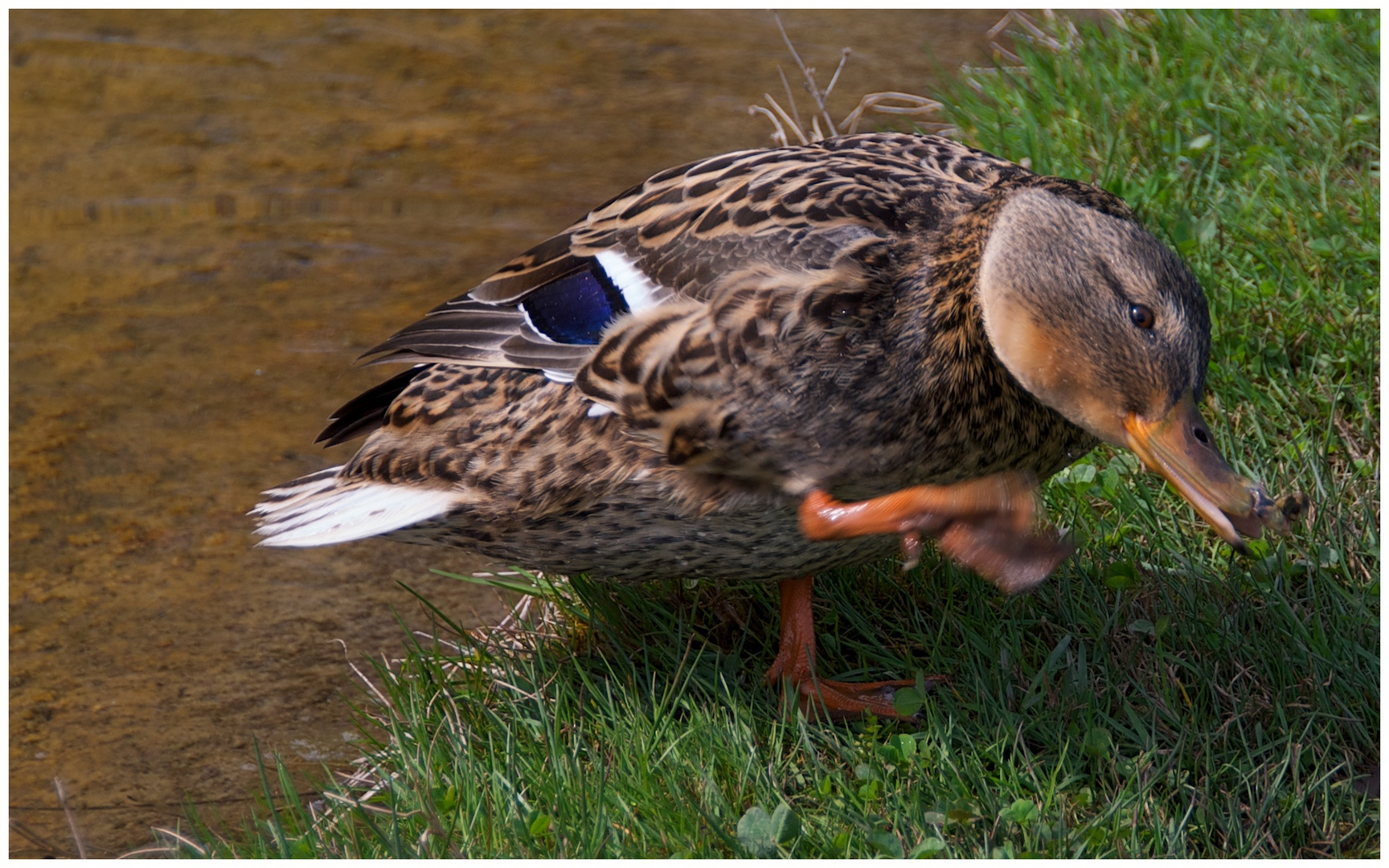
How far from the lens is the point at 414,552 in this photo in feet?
12.9

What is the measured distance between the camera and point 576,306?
9.37 ft

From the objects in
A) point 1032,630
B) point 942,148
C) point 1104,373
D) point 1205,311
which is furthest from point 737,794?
point 942,148

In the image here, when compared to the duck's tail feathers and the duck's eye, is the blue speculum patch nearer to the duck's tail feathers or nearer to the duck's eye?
the duck's tail feathers

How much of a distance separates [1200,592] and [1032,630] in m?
0.39

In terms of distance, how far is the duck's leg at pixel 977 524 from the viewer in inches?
92.9

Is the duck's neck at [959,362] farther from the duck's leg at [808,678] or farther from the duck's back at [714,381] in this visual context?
the duck's leg at [808,678]

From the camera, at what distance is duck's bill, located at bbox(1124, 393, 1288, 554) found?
7.55 ft

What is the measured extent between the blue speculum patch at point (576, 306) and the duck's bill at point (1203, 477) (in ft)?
3.53

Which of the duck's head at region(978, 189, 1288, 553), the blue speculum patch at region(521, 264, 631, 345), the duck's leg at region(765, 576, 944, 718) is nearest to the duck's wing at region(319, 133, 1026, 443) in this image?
the blue speculum patch at region(521, 264, 631, 345)

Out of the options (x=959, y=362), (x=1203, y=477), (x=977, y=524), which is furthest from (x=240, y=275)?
(x=1203, y=477)

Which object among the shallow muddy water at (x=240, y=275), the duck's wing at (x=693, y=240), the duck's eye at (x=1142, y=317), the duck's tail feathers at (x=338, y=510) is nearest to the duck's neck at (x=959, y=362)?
the duck's wing at (x=693, y=240)

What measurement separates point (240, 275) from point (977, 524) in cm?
355

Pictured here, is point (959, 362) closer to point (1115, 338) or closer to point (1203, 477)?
point (1115, 338)

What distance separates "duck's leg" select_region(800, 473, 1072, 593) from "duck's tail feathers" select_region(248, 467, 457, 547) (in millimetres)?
A: 951
